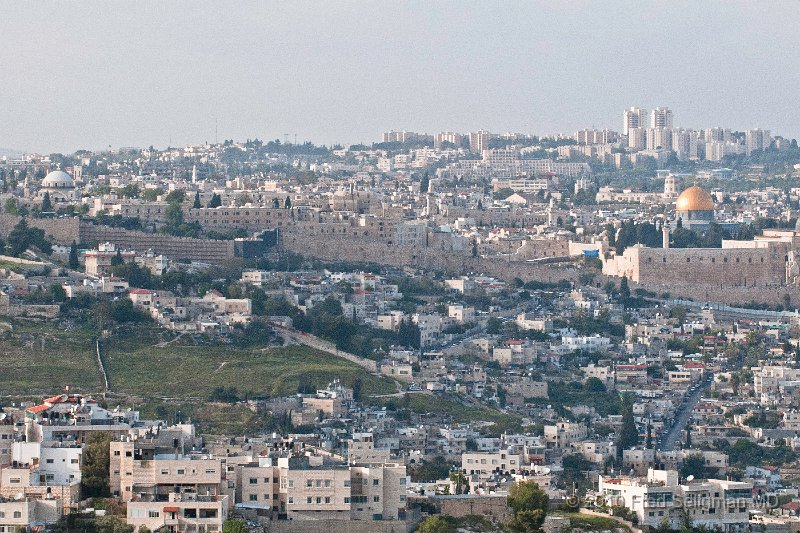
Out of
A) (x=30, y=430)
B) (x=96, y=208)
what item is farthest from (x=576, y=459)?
(x=96, y=208)

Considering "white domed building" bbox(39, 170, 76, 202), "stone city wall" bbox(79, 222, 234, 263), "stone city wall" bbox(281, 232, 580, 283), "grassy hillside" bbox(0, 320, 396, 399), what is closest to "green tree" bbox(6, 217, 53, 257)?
"stone city wall" bbox(79, 222, 234, 263)

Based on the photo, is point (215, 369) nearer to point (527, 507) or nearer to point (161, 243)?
point (161, 243)

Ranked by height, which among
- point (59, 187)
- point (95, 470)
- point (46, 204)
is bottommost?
point (59, 187)

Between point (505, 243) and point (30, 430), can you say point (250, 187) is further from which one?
point (30, 430)

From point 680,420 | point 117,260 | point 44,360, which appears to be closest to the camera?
point 44,360

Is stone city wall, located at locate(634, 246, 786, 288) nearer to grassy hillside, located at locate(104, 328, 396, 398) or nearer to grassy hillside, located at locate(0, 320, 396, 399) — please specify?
grassy hillside, located at locate(104, 328, 396, 398)

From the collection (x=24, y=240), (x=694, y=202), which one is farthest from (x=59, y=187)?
(x=694, y=202)
